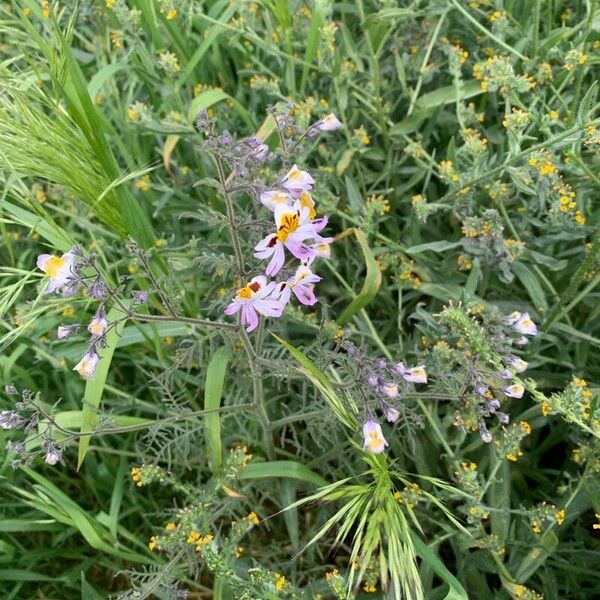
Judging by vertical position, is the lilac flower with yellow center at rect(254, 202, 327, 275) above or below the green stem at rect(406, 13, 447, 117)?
above

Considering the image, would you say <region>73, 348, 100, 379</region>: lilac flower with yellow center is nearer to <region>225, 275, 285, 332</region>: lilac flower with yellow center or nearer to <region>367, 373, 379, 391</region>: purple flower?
<region>225, 275, 285, 332</region>: lilac flower with yellow center

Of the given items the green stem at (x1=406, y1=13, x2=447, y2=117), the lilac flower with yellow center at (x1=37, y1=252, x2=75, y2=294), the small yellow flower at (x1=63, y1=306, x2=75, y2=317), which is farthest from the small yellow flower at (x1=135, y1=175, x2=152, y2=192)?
the lilac flower with yellow center at (x1=37, y1=252, x2=75, y2=294)

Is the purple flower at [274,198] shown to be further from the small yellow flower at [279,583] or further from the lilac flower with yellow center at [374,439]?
the small yellow flower at [279,583]

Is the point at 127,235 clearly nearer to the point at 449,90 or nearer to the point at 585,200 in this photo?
the point at 449,90

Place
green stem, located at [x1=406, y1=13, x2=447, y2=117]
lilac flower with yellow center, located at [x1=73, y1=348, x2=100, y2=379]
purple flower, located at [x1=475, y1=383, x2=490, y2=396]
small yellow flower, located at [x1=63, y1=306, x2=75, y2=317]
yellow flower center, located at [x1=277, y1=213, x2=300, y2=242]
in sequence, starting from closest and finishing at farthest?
yellow flower center, located at [x1=277, y1=213, x2=300, y2=242]
lilac flower with yellow center, located at [x1=73, y1=348, x2=100, y2=379]
purple flower, located at [x1=475, y1=383, x2=490, y2=396]
small yellow flower, located at [x1=63, y1=306, x2=75, y2=317]
green stem, located at [x1=406, y1=13, x2=447, y2=117]

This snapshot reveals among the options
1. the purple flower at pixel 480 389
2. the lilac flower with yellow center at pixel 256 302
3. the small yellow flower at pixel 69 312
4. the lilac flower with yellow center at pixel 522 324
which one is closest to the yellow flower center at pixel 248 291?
the lilac flower with yellow center at pixel 256 302

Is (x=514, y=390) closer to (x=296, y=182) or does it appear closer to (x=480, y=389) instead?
(x=480, y=389)
